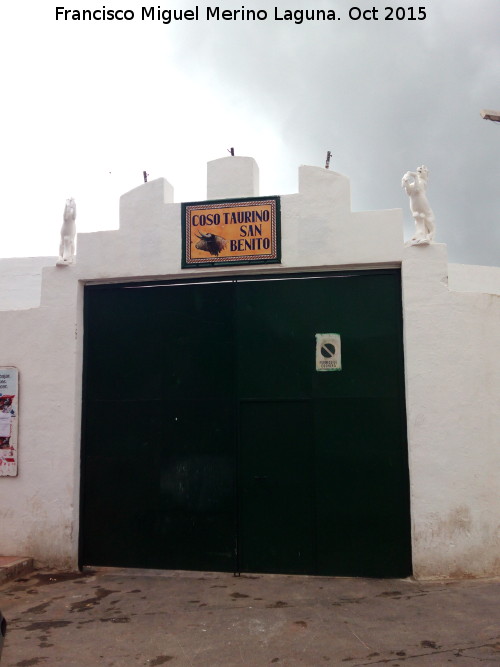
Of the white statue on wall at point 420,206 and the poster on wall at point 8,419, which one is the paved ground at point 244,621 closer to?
the poster on wall at point 8,419

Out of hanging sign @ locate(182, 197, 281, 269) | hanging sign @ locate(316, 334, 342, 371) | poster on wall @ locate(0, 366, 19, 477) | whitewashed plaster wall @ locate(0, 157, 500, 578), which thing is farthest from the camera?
poster on wall @ locate(0, 366, 19, 477)

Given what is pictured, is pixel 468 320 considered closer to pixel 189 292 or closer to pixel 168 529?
pixel 189 292

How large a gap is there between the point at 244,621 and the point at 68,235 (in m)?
5.31

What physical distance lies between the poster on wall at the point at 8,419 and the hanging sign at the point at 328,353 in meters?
3.99

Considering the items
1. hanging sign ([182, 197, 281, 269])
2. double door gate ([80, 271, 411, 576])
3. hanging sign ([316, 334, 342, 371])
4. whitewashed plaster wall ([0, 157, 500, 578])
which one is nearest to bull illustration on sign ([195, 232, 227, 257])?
hanging sign ([182, 197, 281, 269])

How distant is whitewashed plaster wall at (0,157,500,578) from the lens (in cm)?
680

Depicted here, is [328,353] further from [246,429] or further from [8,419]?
[8,419]

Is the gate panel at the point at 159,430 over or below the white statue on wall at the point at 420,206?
below

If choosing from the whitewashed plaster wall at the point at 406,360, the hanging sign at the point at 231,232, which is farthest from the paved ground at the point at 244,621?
the hanging sign at the point at 231,232

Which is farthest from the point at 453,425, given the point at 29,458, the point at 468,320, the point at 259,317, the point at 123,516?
the point at 29,458

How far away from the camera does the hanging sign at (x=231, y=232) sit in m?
7.57

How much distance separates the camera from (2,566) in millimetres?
7074

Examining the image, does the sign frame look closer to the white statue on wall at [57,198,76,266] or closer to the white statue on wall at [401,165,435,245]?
the white statue on wall at [401,165,435,245]

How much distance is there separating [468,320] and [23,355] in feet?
18.6
